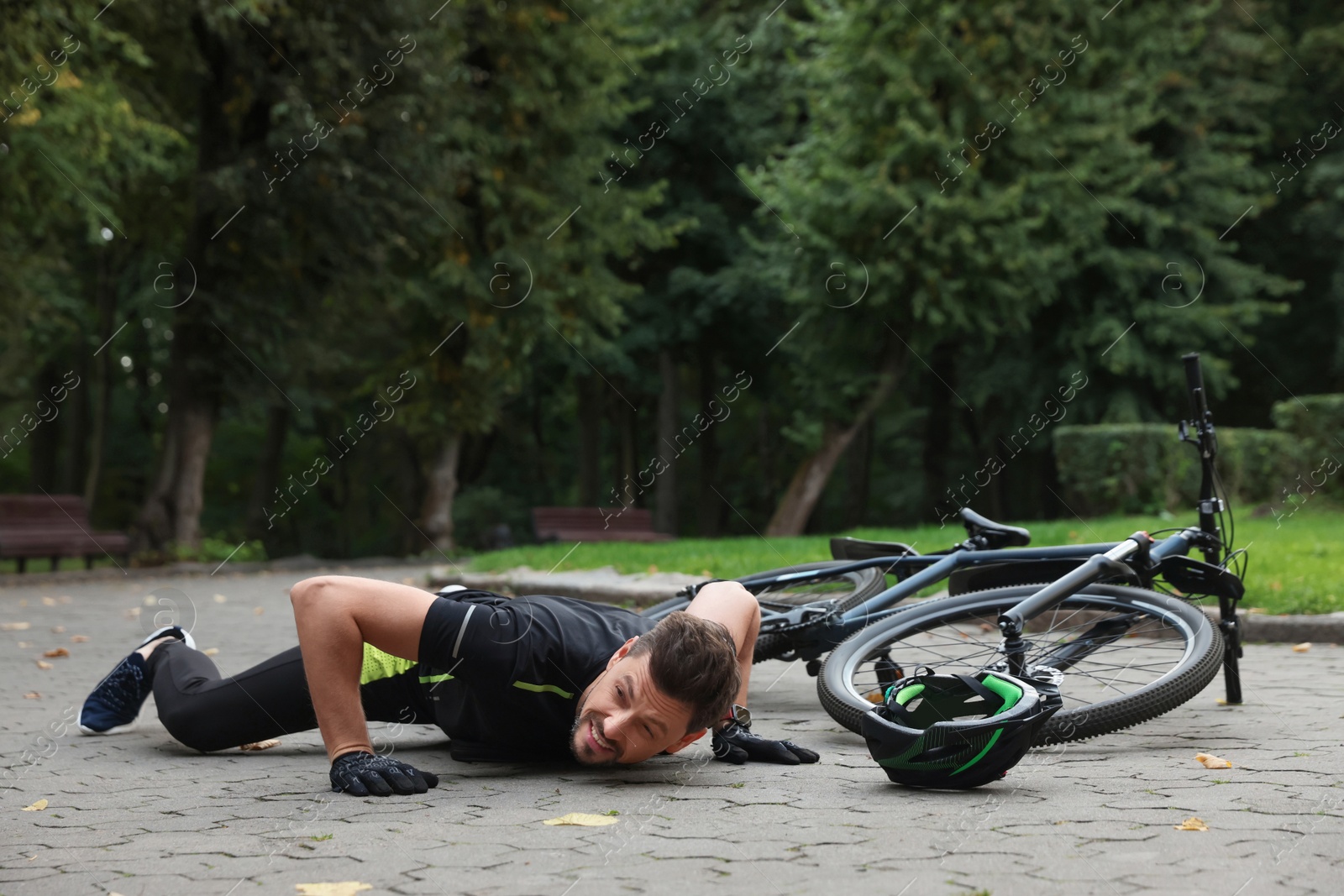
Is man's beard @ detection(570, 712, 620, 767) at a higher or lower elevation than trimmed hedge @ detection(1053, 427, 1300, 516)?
lower

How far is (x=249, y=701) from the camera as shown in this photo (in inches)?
184

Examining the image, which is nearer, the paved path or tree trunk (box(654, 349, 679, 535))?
the paved path

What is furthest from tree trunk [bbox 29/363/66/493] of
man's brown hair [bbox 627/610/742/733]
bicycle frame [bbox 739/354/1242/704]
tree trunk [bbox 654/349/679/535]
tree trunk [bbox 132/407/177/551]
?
man's brown hair [bbox 627/610/742/733]

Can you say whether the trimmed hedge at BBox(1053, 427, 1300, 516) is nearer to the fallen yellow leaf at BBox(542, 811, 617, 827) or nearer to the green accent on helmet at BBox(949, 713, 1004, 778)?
the green accent on helmet at BBox(949, 713, 1004, 778)

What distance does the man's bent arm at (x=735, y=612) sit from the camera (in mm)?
4352

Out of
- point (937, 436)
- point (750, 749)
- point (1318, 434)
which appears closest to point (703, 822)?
point (750, 749)

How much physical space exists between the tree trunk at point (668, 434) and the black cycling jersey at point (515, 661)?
77.7ft

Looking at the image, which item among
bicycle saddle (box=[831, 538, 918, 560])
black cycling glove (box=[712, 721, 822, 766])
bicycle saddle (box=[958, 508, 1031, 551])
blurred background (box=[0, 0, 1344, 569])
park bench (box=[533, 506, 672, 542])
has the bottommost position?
park bench (box=[533, 506, 672, 542])

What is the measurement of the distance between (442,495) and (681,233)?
8.29 m

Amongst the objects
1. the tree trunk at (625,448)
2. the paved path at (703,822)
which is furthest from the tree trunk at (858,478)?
the paved path at (703,822)

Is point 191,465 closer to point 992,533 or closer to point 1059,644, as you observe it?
point 992,533

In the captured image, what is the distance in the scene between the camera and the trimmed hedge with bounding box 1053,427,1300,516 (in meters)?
16.8

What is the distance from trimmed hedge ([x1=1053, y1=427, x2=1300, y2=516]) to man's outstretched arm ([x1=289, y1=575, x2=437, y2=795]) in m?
14.1

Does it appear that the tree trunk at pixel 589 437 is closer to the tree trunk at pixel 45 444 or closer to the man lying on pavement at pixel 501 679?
the tree trunk at pixel 45 444
